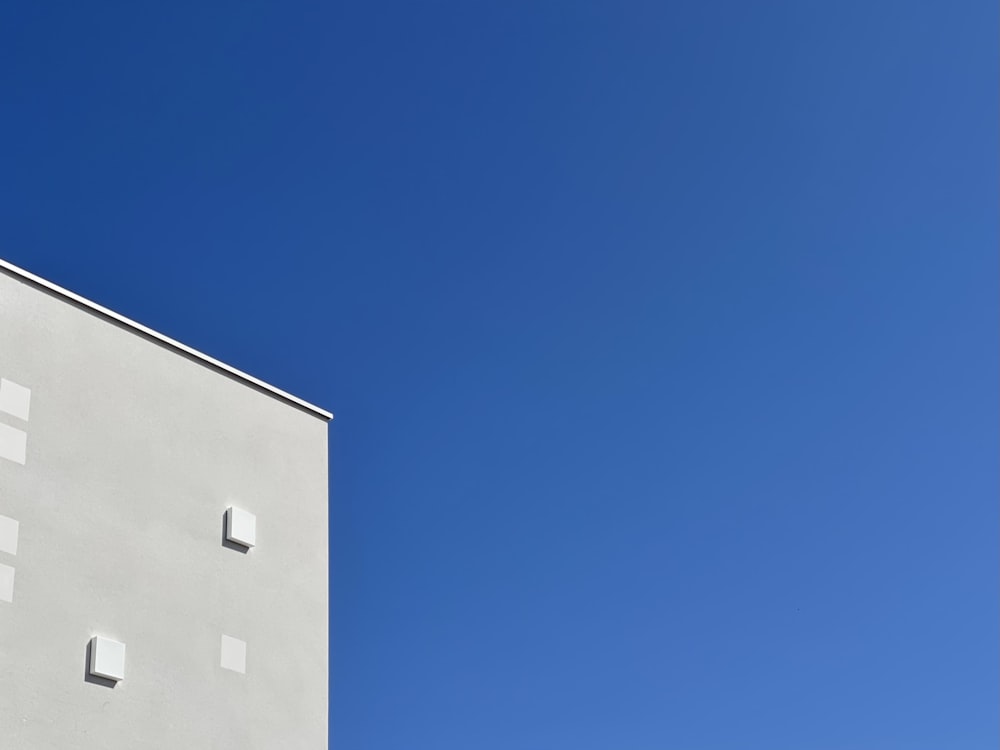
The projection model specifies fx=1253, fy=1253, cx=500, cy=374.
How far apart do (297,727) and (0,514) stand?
114 inches

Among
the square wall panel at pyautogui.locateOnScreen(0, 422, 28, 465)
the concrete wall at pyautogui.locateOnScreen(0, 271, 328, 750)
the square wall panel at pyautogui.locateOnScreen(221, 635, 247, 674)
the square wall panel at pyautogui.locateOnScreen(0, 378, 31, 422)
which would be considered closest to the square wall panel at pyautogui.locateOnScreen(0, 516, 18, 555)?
the concrete wall at pyautogui.locateOnScreen(0, 271, 328, 750)

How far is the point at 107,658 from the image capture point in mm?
8625

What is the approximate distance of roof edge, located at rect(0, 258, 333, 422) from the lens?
9312 mm

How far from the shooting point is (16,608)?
8.28m

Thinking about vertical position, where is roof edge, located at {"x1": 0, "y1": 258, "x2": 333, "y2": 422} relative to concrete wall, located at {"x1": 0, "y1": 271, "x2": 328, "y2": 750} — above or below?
above

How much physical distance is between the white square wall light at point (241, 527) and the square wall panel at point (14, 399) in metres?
1.87

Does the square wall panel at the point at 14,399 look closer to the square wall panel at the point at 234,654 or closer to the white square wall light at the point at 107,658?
the white square wall light at the point at 107,658

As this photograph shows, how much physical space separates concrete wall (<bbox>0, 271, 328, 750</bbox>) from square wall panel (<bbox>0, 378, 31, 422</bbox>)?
0.03 metres

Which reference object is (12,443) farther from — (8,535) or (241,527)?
(241,527)

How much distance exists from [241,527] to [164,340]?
5.39 feet

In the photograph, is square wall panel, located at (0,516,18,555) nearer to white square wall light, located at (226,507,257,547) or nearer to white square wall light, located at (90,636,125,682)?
white square wall light, located at (90,636,125,682)

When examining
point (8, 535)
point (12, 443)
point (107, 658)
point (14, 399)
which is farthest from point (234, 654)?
point (14, 399)

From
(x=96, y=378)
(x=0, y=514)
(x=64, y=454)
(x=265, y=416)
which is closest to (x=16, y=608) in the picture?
(x=0, y=514)

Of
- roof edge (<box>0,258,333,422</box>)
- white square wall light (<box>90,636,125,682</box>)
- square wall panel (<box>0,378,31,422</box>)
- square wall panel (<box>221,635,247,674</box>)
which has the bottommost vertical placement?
white square wall light (<box>90,636,125,682</box>)
